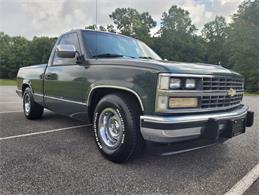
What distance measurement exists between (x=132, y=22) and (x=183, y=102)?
35360 millimetres

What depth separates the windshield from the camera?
4.41 m

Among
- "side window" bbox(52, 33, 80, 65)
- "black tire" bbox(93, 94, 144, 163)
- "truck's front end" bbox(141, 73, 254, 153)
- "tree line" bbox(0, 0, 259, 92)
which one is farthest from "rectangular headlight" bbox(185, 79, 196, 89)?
"tree line" bbox(0, 0, 259, 92)

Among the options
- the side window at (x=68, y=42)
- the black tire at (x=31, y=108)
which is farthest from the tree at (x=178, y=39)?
the side window at (x=68, y=42)

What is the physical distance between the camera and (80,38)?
458 cm

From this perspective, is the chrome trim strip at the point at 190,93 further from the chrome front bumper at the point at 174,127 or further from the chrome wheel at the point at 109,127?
the chrome wheel at the point at 109,127

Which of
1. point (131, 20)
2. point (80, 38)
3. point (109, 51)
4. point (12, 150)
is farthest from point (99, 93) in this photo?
point (131, 20)

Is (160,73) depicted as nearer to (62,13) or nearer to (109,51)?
(109,51)

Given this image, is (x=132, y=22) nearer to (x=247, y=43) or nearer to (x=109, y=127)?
(x=247, y=43)

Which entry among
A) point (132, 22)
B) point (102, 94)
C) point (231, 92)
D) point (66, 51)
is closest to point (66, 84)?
point (66, 51)

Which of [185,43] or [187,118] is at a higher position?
[185,43]

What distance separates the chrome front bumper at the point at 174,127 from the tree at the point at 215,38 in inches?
2105

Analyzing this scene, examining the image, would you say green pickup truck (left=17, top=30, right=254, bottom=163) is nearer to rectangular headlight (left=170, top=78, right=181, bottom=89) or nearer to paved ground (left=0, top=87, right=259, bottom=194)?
rectangular headlight (left=170, top=78, right=181, bottom=89)

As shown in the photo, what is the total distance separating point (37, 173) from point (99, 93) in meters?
1.40

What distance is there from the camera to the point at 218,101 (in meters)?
3.49
